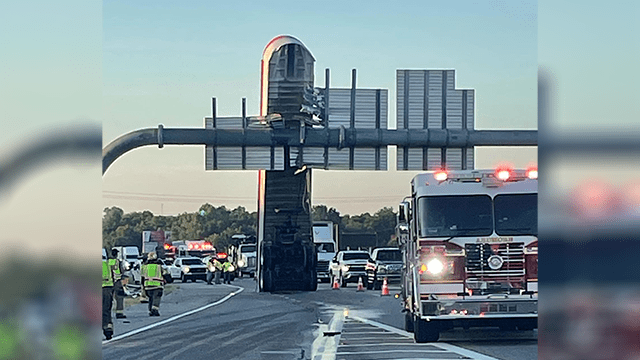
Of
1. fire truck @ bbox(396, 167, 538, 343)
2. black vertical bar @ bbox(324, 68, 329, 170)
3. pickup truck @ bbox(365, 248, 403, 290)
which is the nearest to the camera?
fire truck @ bbox(396, 167, 538, 343)

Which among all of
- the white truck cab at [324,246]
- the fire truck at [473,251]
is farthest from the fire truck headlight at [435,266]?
the white truck cab at [324,246]

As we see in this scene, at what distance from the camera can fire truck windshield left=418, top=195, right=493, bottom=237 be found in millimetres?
14859

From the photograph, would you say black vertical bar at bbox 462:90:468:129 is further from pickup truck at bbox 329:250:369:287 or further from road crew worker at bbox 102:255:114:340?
pickup truck at bbox 329:250:369:287

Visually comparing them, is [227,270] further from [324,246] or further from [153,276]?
[153,276]

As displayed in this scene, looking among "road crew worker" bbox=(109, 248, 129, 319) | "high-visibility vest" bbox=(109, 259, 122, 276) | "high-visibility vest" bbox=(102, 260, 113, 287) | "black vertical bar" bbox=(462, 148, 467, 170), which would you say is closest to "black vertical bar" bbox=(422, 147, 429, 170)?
"black vertical bar" bbox=(462, 148, 467, 170)

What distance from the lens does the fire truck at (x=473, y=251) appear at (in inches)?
563

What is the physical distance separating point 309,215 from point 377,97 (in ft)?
38.9

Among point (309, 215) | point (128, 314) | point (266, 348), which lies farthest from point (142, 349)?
point (309, 215)

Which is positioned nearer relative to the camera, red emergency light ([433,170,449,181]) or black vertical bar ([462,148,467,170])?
red emergency light ([433,170,449,181])

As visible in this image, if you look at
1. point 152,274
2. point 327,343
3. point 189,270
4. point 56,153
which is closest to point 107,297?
point 327,343

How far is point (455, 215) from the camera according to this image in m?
15.1

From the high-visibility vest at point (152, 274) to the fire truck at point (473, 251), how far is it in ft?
27.7

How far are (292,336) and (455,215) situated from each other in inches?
190

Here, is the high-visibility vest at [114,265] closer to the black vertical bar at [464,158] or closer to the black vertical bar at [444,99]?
the black vertical bar at [444,99]
